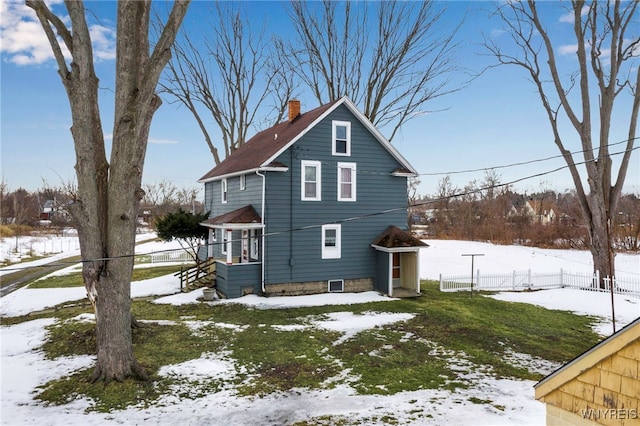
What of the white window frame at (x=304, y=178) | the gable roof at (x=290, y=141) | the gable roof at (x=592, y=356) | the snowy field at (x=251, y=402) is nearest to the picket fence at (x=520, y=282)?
the gable roof at (x=290, y=141)

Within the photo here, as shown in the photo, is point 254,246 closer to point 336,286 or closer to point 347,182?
point 336,286

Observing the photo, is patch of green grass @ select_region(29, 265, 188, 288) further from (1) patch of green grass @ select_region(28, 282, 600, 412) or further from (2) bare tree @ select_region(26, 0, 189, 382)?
(2) bare tree @ select_region(26, 0, 189, 382)

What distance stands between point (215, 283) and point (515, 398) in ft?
47.2

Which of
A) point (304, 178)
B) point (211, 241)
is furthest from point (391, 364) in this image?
point (211, 241)

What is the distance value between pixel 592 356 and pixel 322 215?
14.4 meters

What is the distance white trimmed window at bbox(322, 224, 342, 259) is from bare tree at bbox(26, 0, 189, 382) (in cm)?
1069

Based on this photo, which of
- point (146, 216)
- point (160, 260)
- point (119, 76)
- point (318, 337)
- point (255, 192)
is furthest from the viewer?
point (146, 216)

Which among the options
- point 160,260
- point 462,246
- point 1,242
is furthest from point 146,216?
point 462,246

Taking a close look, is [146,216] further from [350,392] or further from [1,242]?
[350,392]

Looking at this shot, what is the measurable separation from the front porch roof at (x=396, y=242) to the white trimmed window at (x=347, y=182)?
8.09 feet

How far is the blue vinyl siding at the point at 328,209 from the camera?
1752cm

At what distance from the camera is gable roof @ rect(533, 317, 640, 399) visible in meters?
3.89

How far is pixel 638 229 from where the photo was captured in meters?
37.9

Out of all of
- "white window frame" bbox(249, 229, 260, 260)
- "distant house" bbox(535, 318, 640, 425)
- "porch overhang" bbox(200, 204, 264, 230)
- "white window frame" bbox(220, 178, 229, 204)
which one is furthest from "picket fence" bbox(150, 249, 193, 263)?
"distant house" bbox(535, 318, 640, 425)
